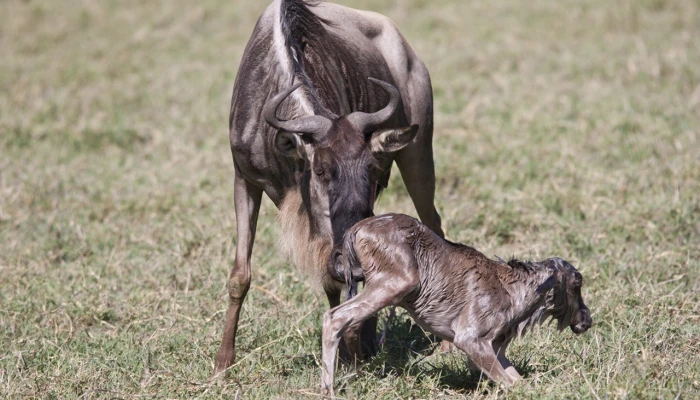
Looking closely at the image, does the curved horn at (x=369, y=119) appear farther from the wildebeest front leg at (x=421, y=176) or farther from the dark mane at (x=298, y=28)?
the wildebeest front leg at (x=421, y=176)

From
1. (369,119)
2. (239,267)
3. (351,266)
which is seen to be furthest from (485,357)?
(239,267)

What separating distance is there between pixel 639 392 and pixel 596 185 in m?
3.55

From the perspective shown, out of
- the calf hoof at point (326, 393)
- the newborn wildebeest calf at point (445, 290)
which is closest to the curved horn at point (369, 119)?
the newborn wildebeest calf at point (445, 290)

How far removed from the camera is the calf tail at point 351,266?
3.93m

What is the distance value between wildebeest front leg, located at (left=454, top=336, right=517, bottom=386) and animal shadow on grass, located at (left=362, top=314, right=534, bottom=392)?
119 millimetres

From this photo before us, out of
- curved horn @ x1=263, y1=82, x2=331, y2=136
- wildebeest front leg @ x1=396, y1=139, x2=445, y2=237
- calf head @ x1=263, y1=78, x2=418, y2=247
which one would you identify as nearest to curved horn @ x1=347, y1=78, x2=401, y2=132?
calf head @ x1=263, y1=78, x2=418, y2=247

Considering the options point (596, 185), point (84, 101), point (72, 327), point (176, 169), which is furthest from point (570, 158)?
point (84, 101)

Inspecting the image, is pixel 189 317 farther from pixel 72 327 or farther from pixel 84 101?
pixel 84 101

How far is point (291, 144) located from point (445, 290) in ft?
3.38

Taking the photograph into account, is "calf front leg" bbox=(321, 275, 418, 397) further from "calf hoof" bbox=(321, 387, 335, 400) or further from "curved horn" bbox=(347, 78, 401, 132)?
"curved horn" bbox=(347, 78, 401, 132)

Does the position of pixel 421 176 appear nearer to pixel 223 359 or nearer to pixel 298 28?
pixel 298 28

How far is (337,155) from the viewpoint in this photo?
13.4 feet

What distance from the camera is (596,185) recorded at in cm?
700

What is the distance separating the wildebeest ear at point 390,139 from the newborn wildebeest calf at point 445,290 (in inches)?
17.5
